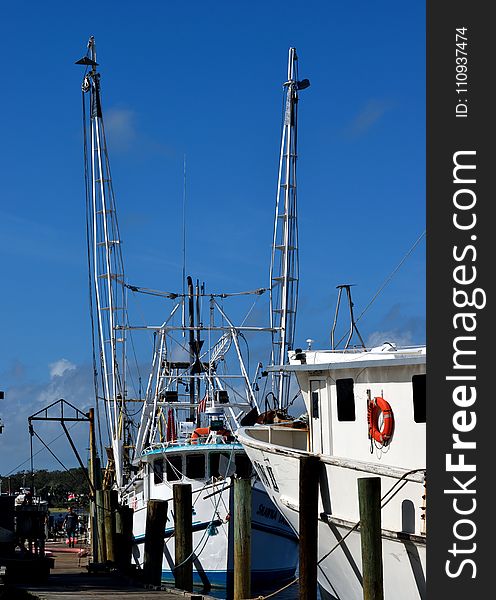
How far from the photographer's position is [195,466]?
3209cm

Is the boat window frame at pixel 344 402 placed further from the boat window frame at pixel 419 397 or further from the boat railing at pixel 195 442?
the boat railing at pixel 195 442

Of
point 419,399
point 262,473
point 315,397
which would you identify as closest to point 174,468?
point 262,473

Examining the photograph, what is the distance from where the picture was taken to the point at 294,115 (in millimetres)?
36562

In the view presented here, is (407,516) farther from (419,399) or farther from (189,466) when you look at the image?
(189,466)

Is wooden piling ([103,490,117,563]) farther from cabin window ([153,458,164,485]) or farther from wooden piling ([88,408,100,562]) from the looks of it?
wooden piling ([88,408,100,562])

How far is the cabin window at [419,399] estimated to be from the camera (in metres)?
18.8

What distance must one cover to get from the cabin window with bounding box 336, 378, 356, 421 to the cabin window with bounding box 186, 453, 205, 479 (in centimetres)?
1140

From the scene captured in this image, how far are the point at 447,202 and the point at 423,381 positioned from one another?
5.58 metres

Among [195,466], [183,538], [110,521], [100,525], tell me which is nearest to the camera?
[183,538]

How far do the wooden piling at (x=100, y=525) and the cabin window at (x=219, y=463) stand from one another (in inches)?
126

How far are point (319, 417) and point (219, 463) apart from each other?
396 inches

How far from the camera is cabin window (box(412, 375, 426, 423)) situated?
18.8 metres

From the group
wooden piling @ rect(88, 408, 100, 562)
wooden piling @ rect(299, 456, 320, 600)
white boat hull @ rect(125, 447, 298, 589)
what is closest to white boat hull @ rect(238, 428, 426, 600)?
wooden piling @ rect(299, 456, 320, 600)

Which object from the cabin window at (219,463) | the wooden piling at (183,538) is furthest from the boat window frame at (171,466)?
the wooden piling at (183,538)
